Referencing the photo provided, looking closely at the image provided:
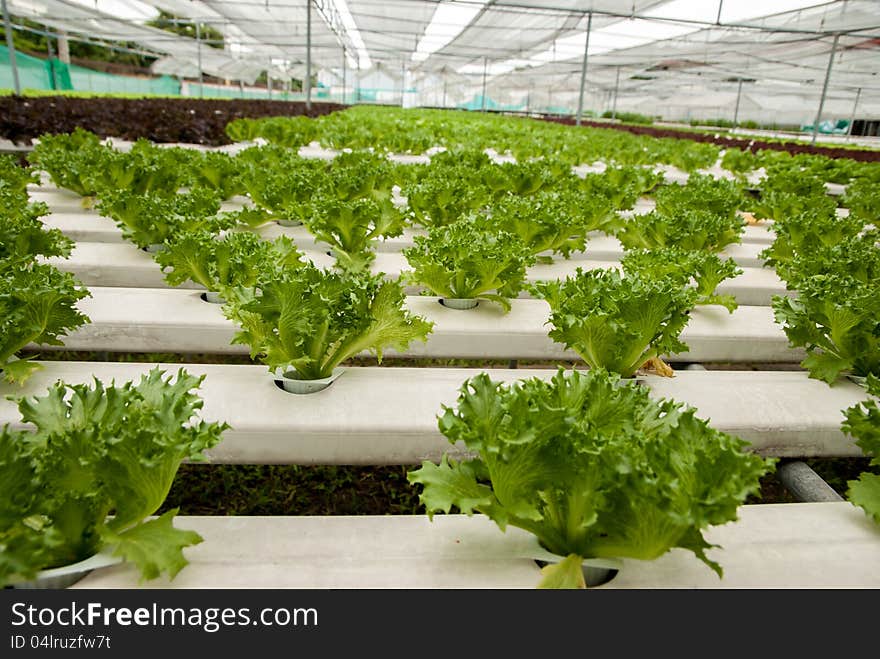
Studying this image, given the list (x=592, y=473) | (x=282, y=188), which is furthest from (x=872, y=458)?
(x=282, y=188)

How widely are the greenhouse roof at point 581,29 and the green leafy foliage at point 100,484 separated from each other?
44.8ft

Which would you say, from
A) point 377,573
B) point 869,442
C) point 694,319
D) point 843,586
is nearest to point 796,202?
point 694,319

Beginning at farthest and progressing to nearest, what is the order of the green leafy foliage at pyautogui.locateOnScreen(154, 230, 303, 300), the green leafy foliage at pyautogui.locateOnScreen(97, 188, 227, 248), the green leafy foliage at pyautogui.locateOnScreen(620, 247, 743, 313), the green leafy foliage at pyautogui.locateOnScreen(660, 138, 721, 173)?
1. the green leafy foliage at pyautogui.locateOnScreen(660, 138, 721, 173)
2. the green leafy foliage at pyautogui.locateOnScreen(97, 188, 227, 248)
3. the green leafy foliage at pyautogui.locateOnScreen(620, 247, 743, 313)
4. the green leafy foliage at pyautogui.locateOnScreen(154, 230, 303, 300)

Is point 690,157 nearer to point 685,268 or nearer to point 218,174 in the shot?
point 685,268

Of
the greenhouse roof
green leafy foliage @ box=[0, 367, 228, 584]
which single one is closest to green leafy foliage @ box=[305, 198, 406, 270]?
green leafy foliage @ box=[0, 367, 228, 584]

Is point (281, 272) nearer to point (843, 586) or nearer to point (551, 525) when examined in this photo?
point (551, 525)

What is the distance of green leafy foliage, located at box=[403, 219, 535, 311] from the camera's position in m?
3.46

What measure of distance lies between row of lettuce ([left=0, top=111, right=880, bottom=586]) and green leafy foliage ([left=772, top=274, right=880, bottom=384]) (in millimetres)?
101

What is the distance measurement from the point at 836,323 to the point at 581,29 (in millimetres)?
21169

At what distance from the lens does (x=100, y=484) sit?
5.57ft

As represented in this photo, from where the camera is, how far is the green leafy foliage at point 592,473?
1570mm

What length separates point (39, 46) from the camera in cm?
3641

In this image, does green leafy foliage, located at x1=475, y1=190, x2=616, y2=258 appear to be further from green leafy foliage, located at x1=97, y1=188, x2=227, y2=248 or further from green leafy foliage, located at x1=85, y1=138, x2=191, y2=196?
green leafy foliage, located at x1=85, y1=138, x2=191, y2=196

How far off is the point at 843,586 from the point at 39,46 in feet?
153
